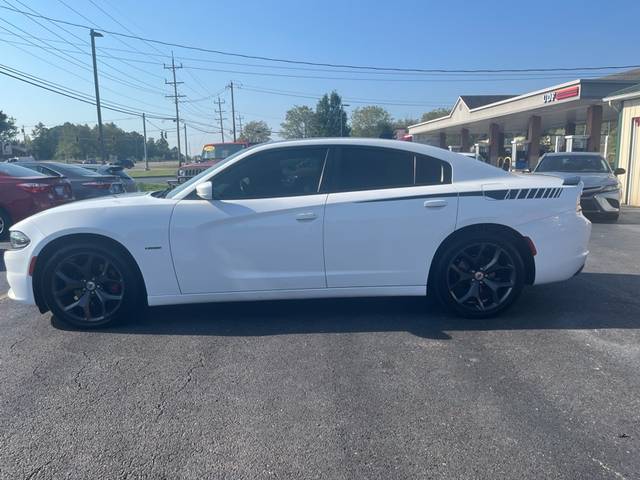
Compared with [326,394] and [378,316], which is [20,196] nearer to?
[378,316]

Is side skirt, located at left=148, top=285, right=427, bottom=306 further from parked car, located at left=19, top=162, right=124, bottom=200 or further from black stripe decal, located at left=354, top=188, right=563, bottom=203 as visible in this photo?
parked car, located at left=19, top=162, right=124, bottom=200

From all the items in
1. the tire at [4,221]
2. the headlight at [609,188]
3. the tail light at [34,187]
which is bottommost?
the tire at [4,221]

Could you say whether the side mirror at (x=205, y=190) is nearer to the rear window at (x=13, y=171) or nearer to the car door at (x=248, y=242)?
the car door at (x=248, y=242)

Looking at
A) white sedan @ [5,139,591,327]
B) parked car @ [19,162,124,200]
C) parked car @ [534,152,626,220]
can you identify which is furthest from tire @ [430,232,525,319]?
parked car @ [19,162,124,200]

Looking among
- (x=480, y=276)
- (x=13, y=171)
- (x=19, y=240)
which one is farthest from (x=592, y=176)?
(x=13, y=171)

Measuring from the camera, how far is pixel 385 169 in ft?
15.5

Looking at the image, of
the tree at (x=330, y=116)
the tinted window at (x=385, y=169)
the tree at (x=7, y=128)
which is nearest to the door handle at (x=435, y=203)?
the tinted window at (x=385, y=169)

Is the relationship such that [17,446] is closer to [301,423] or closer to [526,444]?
[301,423]

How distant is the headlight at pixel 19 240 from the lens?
4523 millimetres

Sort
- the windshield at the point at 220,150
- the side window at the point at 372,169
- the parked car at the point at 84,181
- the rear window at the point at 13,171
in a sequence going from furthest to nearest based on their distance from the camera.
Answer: the windshield at the point at 220,150 → the parked car at the point at 84,181 → the rear window at the point at 13,171 → the side window at the point at 372,169

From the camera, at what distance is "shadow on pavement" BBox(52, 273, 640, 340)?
4.54m

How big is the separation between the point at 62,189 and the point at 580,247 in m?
8.60

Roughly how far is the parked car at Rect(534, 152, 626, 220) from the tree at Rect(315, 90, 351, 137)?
179 ft

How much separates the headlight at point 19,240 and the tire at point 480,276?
11.4ft
